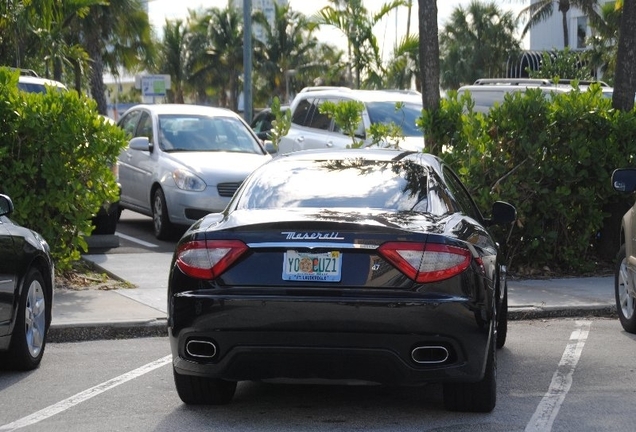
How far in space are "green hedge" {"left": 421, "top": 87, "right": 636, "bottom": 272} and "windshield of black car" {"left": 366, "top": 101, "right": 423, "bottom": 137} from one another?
4.50 meters

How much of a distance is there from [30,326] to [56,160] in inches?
144

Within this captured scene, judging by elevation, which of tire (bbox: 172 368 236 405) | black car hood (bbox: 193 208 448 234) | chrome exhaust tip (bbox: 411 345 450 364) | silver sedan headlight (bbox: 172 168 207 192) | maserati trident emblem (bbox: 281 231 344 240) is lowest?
tire (bbox: 172 368 236 405)

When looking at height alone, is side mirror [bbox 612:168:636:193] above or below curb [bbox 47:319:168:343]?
above

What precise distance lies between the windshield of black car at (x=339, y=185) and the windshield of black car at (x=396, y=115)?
10288mm

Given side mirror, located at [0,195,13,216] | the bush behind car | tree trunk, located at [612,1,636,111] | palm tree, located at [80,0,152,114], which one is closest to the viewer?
side mirror, located at [0,195,13,216]

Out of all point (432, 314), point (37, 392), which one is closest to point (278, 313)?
point (432, 314)

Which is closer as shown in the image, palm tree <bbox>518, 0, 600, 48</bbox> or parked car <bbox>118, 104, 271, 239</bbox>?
parked car <bbox>118, 104, 271, 239</bbox>

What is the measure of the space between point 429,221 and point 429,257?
0.42 metres

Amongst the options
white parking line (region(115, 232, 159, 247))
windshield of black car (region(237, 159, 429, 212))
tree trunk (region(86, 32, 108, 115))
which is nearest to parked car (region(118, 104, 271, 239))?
white parking line (region(115, 232, 159, 247))

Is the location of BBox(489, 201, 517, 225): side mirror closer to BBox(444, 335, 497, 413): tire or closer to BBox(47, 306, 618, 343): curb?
BBox(444, 335, 497, 413): tire

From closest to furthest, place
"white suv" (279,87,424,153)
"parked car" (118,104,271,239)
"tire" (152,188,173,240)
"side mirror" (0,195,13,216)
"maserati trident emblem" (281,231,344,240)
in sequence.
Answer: "maserati trident emblem" (281,231,344,240)
"side mirror" (0,195,13,216)
"parked car" (118,104,271,239)
"tire" (152,188,173,240)
"white suv" (279,87,424,153)

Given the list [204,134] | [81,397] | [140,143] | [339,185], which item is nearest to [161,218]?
[140,143]

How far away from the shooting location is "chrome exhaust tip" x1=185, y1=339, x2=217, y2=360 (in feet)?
21.8

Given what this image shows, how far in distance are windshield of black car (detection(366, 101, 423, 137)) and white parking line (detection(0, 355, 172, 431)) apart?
382 inches
